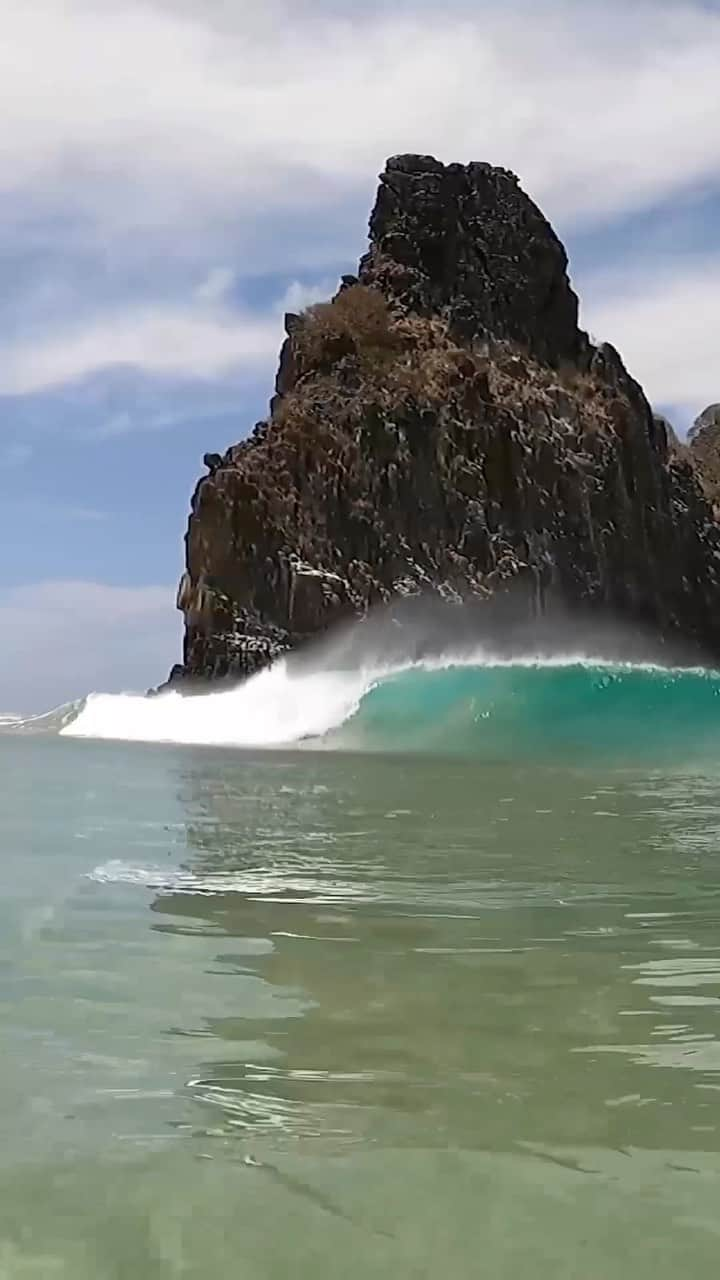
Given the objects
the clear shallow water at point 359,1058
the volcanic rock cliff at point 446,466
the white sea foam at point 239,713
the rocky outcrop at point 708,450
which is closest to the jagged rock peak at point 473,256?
the volcanic rock cliff at point 446,466

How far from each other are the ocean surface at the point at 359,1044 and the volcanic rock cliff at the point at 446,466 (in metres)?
25.3

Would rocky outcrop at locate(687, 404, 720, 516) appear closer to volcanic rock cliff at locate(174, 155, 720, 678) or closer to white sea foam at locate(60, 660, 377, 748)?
volcanic rock cliff at locate(174, 155, 720, 678)

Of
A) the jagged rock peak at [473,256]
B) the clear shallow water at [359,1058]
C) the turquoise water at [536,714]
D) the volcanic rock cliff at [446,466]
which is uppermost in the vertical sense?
the jagged rock peak at [473,256]

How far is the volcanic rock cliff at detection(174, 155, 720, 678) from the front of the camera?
33875mm

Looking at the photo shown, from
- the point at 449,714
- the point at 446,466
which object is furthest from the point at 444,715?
the point at 446,466

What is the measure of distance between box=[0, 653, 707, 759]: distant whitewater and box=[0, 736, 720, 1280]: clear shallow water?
1124 centimetres

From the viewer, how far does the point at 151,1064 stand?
3.17m

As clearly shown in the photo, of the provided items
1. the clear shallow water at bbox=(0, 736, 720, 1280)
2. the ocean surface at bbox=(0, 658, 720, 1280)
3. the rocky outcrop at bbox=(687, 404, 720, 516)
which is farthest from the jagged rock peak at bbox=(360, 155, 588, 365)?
the clear shallow water at bbox=(0, 736, 720, 1280)

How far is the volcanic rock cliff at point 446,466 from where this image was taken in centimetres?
3388

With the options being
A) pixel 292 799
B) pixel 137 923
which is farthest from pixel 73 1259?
pixel 292 799

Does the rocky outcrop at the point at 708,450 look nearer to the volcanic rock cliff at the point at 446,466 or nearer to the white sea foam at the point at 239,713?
the volcanic rock cliff at the point at 446,466

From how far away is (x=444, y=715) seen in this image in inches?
885

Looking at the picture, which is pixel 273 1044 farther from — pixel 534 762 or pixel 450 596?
pixel 450 596

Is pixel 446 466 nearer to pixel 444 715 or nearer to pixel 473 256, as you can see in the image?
pixel 473 256
